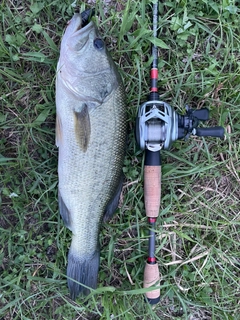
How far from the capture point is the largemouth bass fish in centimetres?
225

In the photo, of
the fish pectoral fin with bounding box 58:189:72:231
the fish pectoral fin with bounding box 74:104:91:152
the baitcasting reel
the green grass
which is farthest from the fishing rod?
the fish pectoral fin with bounding box 58:189:72:231

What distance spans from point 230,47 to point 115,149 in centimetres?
127

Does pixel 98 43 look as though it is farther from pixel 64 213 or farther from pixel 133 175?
pixel 64 213

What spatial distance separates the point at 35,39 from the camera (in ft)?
8.66

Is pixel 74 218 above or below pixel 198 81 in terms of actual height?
below

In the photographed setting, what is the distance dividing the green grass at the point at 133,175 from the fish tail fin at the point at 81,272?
0.10m

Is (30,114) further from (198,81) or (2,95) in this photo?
(198,81)

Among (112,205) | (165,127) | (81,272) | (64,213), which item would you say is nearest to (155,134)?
(165,127)

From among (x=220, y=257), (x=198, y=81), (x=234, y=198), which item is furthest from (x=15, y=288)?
(x=198, y=81)

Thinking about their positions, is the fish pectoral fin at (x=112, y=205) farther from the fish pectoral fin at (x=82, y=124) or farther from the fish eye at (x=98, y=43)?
the fish eye at (x=98, y=43)

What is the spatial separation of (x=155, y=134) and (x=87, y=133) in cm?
46

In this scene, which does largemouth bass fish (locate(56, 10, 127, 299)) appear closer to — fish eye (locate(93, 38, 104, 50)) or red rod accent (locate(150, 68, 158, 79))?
fish eye (locate(93, 38, 104, 50))

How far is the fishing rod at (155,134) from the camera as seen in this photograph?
233 centimetres

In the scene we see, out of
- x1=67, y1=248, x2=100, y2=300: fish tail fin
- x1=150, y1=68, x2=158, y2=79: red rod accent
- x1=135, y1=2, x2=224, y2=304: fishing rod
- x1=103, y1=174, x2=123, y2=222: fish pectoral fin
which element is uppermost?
x1=150, y1=68, x2=158, y2=79: red rod accent
